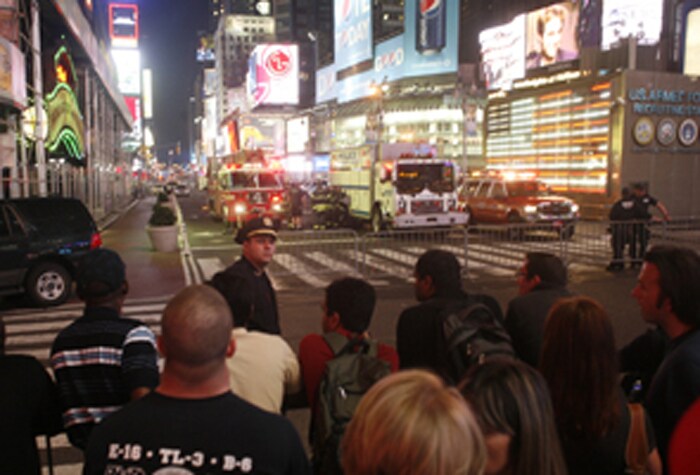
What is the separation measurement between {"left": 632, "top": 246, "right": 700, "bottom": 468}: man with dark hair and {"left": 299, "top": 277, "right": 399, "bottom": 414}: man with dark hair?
124cm

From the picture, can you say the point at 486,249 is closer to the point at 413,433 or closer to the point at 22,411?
the point at 22,411

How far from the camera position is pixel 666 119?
28.6 m

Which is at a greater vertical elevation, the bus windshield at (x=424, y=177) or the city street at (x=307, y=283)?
the bus windshield at (x=424, y=177)

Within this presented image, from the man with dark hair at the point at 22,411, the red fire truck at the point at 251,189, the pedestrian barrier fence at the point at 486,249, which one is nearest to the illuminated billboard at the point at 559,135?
the pedestrian barrier fence at the point at 486,249

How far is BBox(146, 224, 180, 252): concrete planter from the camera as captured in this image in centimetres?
1928

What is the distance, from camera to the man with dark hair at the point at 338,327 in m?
3.15

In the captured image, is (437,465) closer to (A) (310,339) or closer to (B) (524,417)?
(B) (524,417)

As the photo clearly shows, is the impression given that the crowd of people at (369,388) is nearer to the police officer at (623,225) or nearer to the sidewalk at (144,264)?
the sidewalk at (144,264)

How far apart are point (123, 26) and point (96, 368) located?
73.8 meters

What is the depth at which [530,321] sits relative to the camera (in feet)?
13.5

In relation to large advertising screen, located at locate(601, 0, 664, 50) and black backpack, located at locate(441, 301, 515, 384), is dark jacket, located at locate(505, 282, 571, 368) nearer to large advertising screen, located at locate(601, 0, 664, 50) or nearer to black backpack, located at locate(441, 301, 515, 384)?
black backpack, located at locate(441, 301, 515, 384)

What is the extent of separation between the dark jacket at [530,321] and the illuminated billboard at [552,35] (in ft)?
109

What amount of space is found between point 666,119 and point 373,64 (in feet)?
128

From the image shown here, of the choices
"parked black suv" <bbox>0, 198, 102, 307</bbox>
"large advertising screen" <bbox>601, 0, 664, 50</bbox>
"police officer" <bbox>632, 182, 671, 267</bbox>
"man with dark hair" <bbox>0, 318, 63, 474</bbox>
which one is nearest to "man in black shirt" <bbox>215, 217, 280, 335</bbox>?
"man with dark hair" <bbox>0, 318, 63, 474</bbox>
